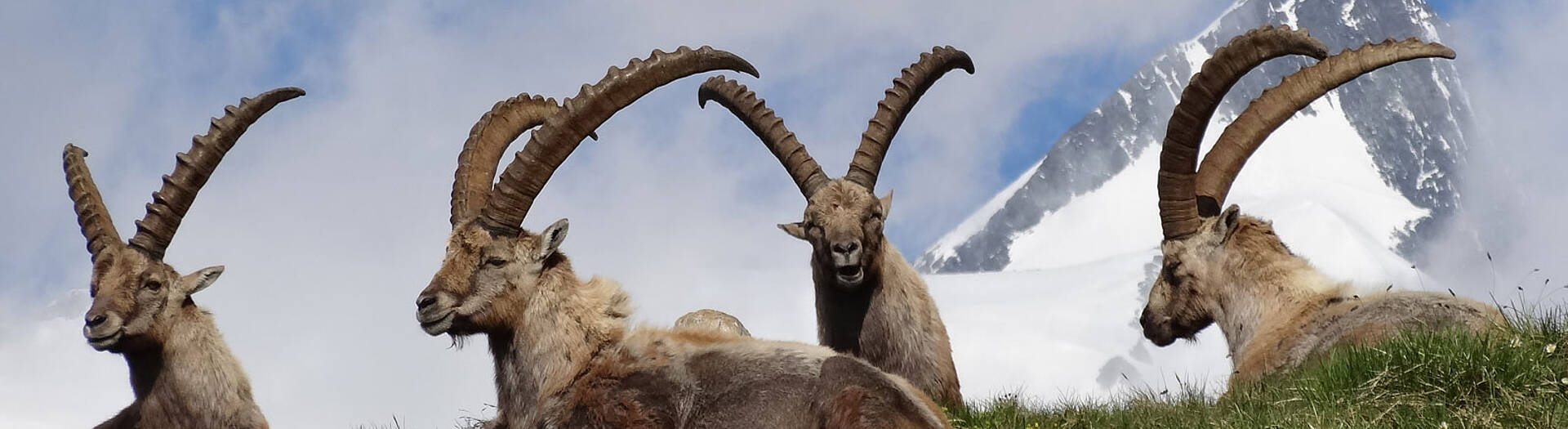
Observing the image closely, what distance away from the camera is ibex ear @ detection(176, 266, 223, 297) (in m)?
11.3

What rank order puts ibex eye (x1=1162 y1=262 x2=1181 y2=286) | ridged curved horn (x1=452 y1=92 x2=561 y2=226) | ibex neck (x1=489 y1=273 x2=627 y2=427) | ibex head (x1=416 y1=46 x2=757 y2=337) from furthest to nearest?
ibex eye (x1=1162 y1=262 x2=1181 y2=286) → ridged curved horn (x1=452 y1=92 x2=561 y2=226) → ibex head (x1=416 y1=46 x2=757 y2=337) → ibex neck (x1=489 y1=273 x2=627 y2=427)

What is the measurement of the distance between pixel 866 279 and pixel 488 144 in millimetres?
3110

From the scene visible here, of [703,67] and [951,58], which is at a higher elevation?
[951,58]

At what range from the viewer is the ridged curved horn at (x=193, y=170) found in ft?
37.6

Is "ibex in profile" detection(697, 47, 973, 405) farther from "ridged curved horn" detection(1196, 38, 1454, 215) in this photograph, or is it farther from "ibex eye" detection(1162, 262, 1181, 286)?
"ridged curved horn" detection(1196, 38, 1454, 215)

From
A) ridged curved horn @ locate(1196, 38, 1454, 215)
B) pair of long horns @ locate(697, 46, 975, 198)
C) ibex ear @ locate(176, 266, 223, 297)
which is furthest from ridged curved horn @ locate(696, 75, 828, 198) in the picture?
ibex ear @ locate(176, 266, 223, 297)

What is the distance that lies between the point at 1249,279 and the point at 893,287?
2.77m

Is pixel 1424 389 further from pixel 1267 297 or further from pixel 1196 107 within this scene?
pixel 1196 107

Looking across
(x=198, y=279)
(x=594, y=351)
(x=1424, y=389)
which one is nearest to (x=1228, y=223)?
(x=1424, y=389)

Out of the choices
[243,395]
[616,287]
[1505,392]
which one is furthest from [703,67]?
[1505,392]

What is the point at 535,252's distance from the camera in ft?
28.8

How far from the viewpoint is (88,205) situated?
462 inches

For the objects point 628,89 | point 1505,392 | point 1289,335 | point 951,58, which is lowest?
point 1505,392

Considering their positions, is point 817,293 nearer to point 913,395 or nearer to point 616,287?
point 616,287
